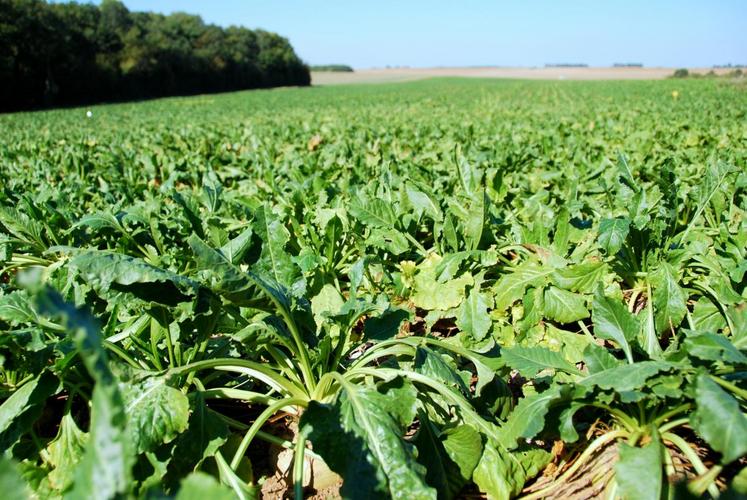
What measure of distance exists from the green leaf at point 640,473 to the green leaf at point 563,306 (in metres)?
0.89

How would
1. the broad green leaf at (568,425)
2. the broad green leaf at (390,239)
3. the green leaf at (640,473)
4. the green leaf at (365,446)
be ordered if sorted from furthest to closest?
the broad green leaf at (390,239), the broad green leaf at (568,425), the green leaf at (365,446), the green leaf at (640,473)

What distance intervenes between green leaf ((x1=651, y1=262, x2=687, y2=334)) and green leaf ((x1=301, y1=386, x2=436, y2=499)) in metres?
1.24

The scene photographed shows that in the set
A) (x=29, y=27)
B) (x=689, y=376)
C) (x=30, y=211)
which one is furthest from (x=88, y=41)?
(x=689, y=376)

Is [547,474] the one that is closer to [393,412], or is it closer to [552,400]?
[552,400]

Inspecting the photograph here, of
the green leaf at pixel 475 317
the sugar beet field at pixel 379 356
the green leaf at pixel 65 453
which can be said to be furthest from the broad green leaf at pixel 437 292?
the green leaf at pixel 65 453

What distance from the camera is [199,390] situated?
5.60ft

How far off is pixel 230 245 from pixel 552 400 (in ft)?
4.35

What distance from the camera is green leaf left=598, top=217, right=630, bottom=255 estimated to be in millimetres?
2225

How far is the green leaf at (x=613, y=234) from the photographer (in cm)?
222

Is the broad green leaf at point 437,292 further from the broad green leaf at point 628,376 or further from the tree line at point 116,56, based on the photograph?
the tree line at point 116,56

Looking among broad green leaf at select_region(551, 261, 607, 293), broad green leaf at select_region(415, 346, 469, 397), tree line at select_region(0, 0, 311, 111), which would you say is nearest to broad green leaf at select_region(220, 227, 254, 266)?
broad green leaf at select_region(415, 346, 469, 397)

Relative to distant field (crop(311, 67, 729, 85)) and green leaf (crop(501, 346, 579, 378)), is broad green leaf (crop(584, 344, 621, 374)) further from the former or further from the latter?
distant field (crop(311, 67, 729, 85))

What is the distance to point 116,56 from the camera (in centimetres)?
4853

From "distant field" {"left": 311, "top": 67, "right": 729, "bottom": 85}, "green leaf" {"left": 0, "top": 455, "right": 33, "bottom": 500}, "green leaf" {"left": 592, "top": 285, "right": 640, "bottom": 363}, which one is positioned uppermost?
"distant field" {"left": 311, "top": 67, "right": 729, "bottom": 85}
